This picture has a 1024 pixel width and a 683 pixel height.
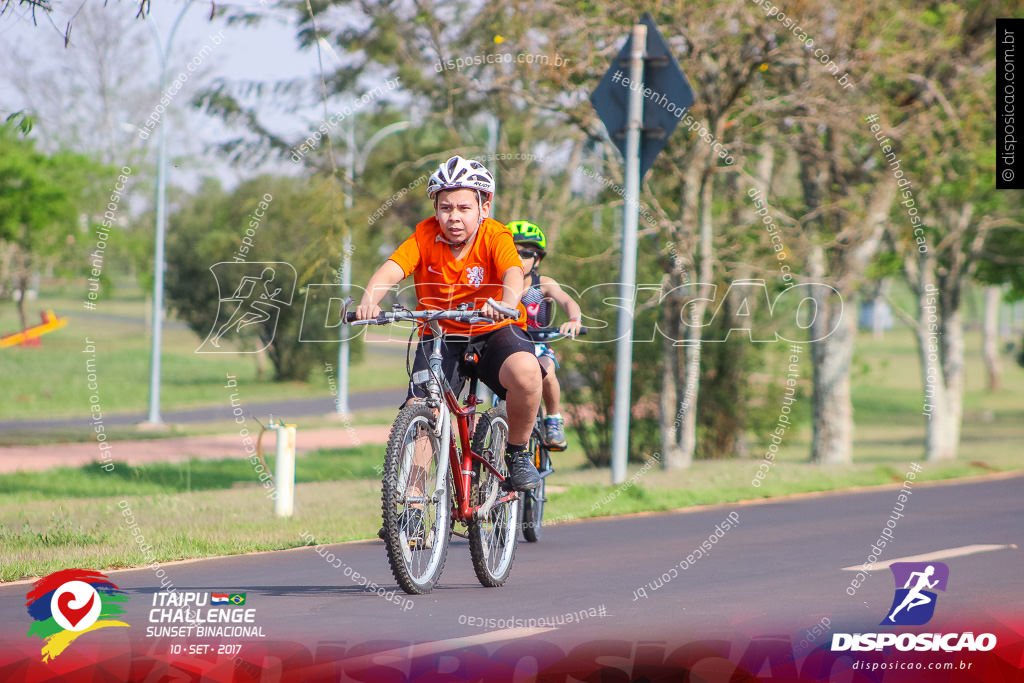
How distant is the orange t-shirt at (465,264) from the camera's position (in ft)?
22.0

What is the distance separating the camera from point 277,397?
35.4 meters

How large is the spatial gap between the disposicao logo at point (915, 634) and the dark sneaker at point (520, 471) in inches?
78.9

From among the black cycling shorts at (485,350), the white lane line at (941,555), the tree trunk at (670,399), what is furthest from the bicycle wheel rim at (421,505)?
the tree trunk at (670,399)

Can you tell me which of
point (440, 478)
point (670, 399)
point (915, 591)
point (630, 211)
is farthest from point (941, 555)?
point (670, 399)

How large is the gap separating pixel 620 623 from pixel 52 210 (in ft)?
110

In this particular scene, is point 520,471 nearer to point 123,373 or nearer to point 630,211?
point 630,211

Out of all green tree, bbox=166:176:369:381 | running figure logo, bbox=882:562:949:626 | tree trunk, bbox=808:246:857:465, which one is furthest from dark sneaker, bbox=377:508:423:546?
tree trunk, bbox=808:246:857:465

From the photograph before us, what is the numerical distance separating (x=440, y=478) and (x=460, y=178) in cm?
152

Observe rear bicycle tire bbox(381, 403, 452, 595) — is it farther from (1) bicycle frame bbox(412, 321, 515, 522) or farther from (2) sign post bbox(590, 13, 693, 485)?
(2) sign post bbox(590, 13, 693, 485)

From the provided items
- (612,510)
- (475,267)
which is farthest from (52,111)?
(475,267)

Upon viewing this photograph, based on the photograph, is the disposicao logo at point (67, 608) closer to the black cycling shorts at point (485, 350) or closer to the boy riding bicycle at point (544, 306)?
the black cycling shorts at point (485, 350)

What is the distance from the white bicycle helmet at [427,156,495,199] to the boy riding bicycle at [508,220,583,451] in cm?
A: 206

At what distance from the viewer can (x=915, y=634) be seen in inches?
228

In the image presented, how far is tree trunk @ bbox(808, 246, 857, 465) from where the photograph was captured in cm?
1847
